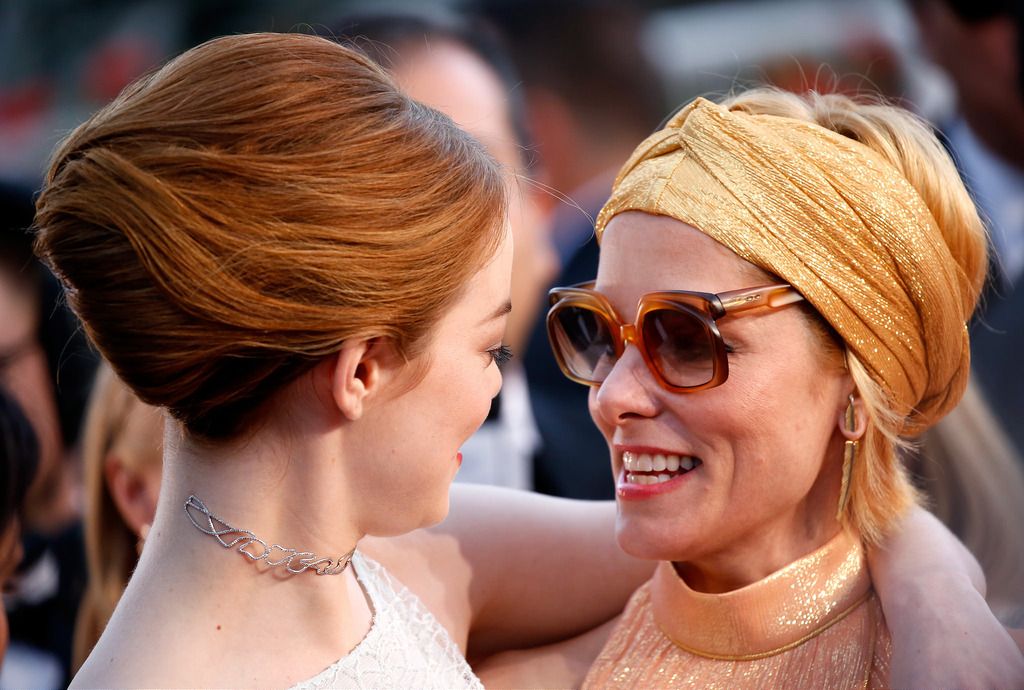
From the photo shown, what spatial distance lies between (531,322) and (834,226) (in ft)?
9.63

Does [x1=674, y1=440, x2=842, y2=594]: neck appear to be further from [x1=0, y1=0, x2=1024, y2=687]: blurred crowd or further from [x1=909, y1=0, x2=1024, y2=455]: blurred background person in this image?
[x1=909, y1=0, x2=1024, y2=455]: blurred background person

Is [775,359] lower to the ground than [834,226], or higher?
lower

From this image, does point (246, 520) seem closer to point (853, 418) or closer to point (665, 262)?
point (665, 262)

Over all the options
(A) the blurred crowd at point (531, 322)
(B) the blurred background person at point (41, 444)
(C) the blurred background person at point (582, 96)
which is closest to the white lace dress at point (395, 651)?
(A) the blurred crowd at point (531, 322)

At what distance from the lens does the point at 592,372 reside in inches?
87.1

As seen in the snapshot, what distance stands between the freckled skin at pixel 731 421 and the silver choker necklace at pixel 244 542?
622 mm

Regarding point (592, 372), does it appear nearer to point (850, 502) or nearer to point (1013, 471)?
point (850, 502)

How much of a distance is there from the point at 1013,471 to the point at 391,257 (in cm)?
211

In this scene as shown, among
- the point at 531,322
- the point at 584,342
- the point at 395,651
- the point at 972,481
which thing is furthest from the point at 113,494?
the point at 972,481

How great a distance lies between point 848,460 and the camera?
207cm

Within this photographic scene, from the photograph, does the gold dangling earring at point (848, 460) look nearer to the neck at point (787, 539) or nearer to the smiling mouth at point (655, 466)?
the neck at point (787, 539)

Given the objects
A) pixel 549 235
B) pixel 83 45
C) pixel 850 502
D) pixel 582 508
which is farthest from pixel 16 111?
pixel 850 502

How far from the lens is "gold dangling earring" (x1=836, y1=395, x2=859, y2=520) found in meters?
2.03

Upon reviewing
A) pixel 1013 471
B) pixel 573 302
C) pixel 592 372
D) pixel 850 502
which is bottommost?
pixel 1013 471
